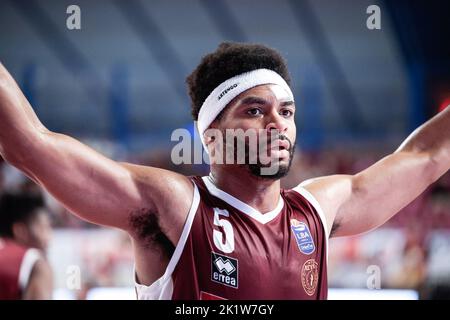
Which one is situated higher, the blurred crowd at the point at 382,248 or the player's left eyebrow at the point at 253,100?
the player's left eyebrow at the point at 253,100

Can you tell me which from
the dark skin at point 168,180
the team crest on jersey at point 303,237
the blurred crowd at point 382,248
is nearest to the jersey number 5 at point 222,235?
the dark skin at point 168,180

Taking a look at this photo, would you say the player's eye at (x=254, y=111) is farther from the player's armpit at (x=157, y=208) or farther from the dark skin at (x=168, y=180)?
the player's armpit at (x=157, y=208)

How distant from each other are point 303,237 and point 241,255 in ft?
0.81

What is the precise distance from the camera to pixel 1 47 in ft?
20.3

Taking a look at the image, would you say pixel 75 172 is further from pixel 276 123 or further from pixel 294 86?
pixel 294 86

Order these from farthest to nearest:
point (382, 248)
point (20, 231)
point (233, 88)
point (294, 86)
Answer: point (294, 86) < point (382, 248) < point (20, 231) < point (233, 88)

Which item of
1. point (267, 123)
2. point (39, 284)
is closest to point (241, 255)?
point (267, 123)

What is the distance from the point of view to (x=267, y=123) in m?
2.15

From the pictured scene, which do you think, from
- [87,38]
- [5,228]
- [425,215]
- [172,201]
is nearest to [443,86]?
[425,215]

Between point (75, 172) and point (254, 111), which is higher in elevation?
point (254, 111)

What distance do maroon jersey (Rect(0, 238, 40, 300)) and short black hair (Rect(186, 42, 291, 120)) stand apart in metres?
1.31

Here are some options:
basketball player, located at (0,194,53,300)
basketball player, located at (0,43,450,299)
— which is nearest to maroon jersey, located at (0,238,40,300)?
basketball player, located at (0,194,53,300)

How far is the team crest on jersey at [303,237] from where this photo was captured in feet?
7.05

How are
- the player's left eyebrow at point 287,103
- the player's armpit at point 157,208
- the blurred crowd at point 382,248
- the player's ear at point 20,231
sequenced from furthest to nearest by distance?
the blurred crowd at point 382,248 < the player's ear at point 20,231 < the player's left eyebrow at point 287,103 < the player's armpit at point 157,208
